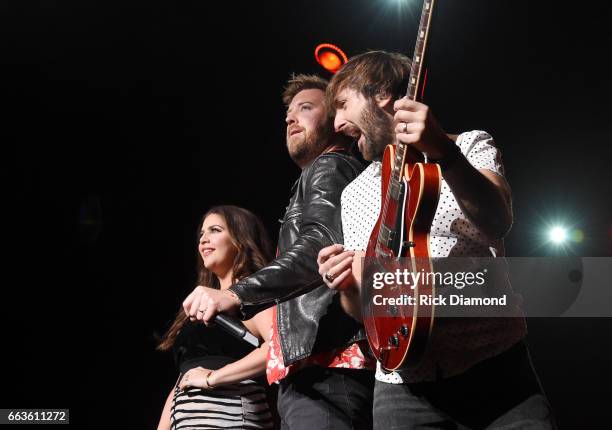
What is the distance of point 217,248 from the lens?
3350 millimetres

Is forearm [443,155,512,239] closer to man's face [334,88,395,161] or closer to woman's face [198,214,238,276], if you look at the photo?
man's face [334,88,395,161]

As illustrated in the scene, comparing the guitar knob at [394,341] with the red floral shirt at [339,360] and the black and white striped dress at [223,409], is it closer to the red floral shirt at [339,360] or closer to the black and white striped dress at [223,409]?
the red floral shirt at [339,360]

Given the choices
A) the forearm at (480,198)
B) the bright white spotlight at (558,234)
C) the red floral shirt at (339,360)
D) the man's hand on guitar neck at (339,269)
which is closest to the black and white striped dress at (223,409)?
the red floral shirt at (339,360)

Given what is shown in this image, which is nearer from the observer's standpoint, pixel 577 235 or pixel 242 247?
pixel 242 247

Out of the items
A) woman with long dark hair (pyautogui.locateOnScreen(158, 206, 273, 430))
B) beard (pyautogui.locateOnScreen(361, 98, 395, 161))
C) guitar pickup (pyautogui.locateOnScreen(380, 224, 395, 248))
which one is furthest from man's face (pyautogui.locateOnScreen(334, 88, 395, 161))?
woman with long dark hair (pyautogui.locateOnScreen(158, 206, 273, 430))

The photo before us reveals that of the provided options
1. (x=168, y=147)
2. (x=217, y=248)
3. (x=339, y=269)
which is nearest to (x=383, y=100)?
(x=339, y=269)

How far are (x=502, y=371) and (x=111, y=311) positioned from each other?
3.99m

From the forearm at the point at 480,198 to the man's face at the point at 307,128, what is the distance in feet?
3.81

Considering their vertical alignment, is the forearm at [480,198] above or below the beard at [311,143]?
below

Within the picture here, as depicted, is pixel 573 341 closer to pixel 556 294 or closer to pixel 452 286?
pixel 556 294

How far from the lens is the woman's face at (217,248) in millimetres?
3342

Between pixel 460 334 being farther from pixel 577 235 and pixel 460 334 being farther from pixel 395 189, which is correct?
pixel 577 235

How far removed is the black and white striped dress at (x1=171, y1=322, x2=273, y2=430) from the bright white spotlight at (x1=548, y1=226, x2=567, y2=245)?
2.02m

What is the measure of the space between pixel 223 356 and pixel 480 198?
75.6 inches
